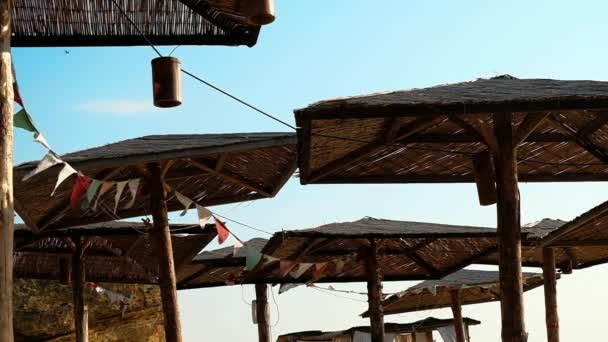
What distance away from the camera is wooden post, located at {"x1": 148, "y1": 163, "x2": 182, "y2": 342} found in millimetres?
10320

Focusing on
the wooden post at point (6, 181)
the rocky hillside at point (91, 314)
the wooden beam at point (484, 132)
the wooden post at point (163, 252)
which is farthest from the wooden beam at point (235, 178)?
the rocky hillside at point (91, 314)

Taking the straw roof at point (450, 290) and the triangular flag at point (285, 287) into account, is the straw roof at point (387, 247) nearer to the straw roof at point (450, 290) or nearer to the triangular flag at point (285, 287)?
the triangular flag at point (285, 287)

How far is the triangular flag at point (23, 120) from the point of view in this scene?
22.5ft

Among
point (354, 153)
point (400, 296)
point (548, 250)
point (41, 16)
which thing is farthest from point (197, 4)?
point (400, 296)

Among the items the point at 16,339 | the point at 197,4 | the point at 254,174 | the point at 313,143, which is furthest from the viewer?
the point at 16,339

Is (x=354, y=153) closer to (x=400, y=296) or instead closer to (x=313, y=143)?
(x=313, y=143)

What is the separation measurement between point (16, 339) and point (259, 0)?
54.6 feet

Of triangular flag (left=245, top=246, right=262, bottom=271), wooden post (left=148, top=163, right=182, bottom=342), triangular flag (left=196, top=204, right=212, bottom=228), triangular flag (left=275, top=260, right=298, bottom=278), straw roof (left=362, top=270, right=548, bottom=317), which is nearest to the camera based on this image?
triangular flag (left=196, top=204, right=212, bottom=228)

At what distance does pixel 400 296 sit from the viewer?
19.4m

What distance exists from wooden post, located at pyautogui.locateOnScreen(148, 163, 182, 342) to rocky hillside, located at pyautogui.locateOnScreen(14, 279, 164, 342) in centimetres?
1084

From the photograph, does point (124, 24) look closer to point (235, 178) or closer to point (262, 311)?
point (235, 178)

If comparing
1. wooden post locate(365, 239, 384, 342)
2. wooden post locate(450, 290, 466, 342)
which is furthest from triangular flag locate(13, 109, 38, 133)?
wooden post locate(450, 290, 466, 342)

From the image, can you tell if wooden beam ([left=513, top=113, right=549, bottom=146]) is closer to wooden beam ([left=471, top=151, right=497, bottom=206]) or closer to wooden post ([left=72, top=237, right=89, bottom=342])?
wooden beam ([left=471, top=151, right=497, bottom=206])

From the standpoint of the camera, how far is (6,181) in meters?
5.96
